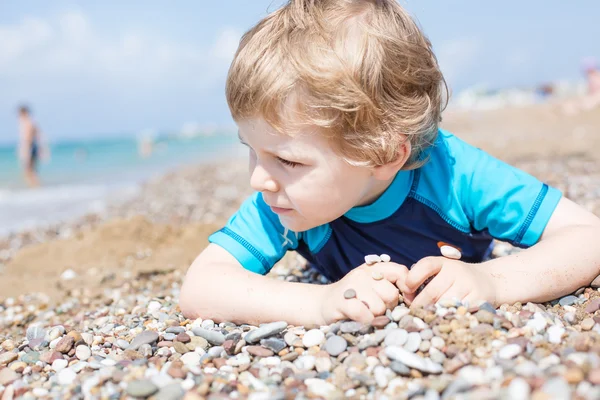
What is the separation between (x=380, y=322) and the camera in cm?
216

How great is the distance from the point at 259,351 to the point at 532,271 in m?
1.25

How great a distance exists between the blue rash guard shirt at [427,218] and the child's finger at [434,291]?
0.72 metres

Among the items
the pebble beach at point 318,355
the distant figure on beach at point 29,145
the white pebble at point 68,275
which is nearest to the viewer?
the pebble beach at point 318,355

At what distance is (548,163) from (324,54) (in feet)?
23.3

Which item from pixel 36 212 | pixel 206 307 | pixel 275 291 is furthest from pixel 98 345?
pixel 36 212

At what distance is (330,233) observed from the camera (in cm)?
308

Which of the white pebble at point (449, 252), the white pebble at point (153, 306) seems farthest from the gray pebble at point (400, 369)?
the white pebble at point (153, 306)

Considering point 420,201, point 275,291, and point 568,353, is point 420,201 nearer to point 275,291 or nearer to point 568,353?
point 275,291

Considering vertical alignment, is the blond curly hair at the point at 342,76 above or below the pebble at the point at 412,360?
above

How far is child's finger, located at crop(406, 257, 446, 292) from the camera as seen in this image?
227cm

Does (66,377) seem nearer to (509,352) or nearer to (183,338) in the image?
(183,338)

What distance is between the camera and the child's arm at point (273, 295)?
226 cm

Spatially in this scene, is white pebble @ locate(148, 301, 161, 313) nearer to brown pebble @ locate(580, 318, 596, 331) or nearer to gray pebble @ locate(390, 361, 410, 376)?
gray pebble @ locate(390, 361, 410, 376)

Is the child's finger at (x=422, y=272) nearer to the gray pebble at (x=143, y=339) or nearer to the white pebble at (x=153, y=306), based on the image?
the gray pebble at (x=143, y=339)
